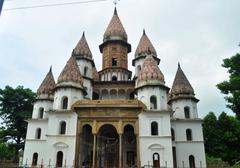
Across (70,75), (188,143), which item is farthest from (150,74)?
(70,75)

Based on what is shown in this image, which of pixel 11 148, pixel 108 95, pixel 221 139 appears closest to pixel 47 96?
pixel 108 95

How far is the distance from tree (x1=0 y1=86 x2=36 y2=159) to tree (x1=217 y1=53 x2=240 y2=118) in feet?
108

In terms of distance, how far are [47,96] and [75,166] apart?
12.5 meters

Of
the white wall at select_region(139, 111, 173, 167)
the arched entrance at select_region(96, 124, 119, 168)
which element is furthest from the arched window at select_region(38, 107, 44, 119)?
the white wall at select_region(139, 111, 173, 167)

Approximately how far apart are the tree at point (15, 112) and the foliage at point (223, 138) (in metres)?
29.3

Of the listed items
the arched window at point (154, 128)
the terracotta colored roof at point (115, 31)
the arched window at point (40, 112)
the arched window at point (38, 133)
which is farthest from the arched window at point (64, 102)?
the terracotta colored roof at point (115, 31)

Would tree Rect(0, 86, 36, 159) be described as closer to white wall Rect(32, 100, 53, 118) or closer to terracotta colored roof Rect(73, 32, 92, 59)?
white wall Rect(32, 100, 53, 118)

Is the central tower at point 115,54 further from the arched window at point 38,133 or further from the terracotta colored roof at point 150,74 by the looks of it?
the arched window at point 38,133

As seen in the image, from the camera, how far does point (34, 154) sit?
31.4 metres

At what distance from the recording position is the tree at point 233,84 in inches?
742

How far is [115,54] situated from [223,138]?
19996 mm

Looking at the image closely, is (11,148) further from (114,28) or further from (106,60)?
(114,28)

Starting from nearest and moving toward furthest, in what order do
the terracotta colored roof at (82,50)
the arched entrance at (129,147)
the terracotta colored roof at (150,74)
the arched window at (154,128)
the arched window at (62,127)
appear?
the arched window at (154,128) < the arched window at (62,127) < the arched entrance at (129,147) < the terracotta colored roof at (150,74) < the terracotta colored roof at (82,50)

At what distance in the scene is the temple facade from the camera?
88.3 ft
